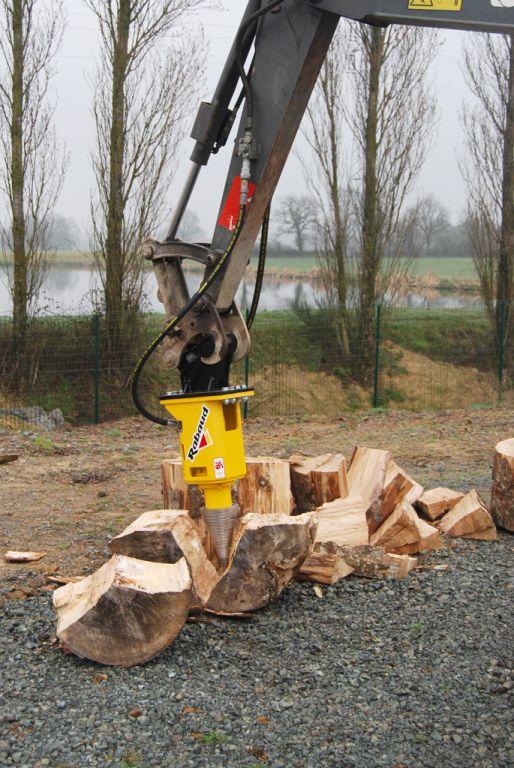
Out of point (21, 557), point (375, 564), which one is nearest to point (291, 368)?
point (21, 557)

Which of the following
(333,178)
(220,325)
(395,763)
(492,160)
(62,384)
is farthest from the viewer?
(492,160)

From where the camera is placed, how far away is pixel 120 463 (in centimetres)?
902

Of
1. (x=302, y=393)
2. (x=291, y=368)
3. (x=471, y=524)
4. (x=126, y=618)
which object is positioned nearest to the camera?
(x=126, y=618)

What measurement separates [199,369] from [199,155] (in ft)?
3.57

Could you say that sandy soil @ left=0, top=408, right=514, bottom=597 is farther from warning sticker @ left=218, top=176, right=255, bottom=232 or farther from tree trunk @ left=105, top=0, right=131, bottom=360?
warning sticker @ left=218, top=176, right=255, bottom=232

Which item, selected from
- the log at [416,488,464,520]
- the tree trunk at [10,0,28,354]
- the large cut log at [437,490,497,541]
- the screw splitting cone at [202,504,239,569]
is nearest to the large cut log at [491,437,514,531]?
the large cut log at [437,490,497,541]

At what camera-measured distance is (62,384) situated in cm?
1271

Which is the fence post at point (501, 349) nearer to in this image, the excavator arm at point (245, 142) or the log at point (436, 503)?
the log at point (436, 503)

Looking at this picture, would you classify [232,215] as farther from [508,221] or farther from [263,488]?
[508,221]

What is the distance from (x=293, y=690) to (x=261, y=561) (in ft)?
2.62

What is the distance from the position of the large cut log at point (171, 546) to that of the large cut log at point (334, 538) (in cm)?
56

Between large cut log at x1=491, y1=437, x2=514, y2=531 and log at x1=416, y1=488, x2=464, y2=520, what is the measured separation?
0.89 ft

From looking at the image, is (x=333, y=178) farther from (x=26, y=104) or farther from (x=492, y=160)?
(x=26, y=104)

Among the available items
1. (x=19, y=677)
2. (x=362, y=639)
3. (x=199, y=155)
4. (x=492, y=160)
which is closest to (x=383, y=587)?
(x=362, y=639)
